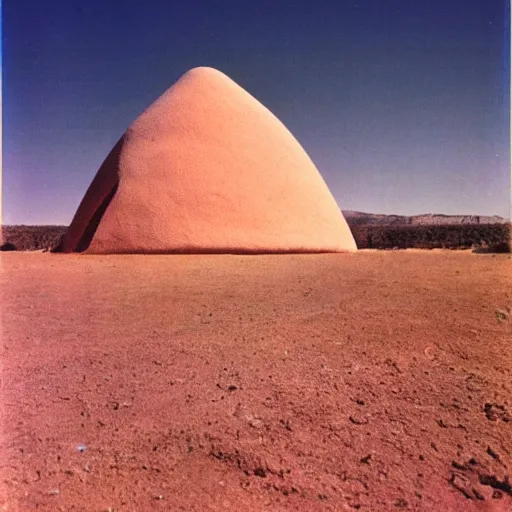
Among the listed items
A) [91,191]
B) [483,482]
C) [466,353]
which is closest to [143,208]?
[91,191]

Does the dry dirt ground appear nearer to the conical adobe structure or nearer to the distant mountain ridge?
the conical adobe structure

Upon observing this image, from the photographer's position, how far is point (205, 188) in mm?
11188

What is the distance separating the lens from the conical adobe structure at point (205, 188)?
10453 millimetres

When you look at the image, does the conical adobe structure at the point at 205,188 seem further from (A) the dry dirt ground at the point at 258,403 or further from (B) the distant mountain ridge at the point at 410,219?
(B) the distant mountain ridge at the point at 410,219

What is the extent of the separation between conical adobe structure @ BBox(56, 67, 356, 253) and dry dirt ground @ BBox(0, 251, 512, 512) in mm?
5445

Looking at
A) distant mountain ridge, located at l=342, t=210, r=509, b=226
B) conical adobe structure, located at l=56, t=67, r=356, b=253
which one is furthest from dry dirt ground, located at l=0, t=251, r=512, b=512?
distant mountain ridge, located at l=342, t=210, r=509, b=226

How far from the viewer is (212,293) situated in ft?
17.9

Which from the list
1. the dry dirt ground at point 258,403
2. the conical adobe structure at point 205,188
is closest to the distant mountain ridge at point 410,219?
the conical adobe structure at point 205,188

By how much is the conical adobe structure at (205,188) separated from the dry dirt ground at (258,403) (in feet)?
17.9

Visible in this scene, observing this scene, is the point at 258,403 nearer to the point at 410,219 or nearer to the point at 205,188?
the point at 205,188

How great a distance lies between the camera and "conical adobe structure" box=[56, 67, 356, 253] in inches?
412

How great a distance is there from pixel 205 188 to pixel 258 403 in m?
8.72

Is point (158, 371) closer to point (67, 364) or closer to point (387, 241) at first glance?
point (67, 364)

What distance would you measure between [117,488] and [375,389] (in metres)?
1.70
